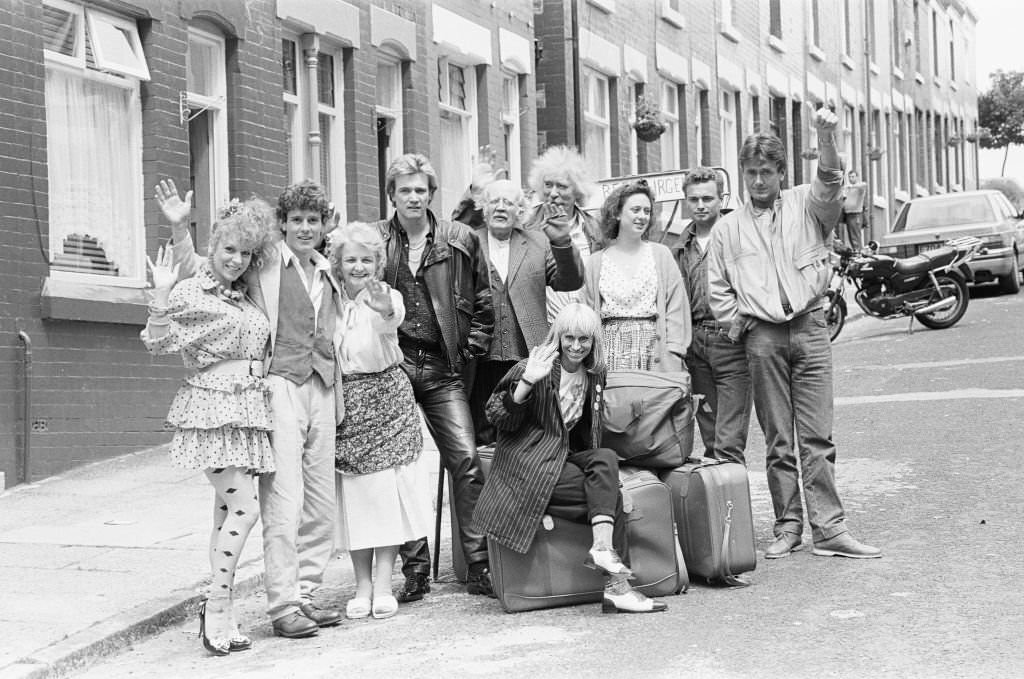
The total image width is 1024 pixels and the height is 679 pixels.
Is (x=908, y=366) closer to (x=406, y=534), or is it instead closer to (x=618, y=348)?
(x=618, y=348)

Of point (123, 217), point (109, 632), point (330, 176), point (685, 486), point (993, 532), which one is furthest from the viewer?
point (330, 176)

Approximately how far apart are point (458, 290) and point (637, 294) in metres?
0.89

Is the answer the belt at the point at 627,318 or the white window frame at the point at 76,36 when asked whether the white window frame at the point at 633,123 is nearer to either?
the white window frame at the point at 76,36

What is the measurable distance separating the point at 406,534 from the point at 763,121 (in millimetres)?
24630

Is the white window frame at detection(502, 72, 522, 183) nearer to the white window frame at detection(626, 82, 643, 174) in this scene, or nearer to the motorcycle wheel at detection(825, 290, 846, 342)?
the white window frame at detection(626, 82, 643, 174)

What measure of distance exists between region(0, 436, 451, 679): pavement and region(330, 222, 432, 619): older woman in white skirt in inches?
35.7

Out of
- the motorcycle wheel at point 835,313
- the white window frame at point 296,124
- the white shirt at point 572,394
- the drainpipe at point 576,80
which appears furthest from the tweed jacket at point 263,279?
the drainpipe at point 576,80

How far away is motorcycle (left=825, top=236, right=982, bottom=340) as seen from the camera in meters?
19.1

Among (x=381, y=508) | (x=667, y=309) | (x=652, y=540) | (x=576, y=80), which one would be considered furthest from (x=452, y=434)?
(x=576, y=80)

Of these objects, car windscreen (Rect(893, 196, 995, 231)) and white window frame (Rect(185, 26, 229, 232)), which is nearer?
white window frame (Rect(185, 26, 229, 232))

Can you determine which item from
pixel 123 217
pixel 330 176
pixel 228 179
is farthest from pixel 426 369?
pixel 330 176

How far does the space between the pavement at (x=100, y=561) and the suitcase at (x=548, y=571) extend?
1.45 m

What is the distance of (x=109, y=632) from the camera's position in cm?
649

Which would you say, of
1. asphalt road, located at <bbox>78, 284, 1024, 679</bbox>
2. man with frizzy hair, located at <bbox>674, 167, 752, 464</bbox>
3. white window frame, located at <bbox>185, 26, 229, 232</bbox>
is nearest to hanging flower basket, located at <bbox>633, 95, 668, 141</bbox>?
white window frame, located at <bbox>185, 26, 229, 232</bbox>
